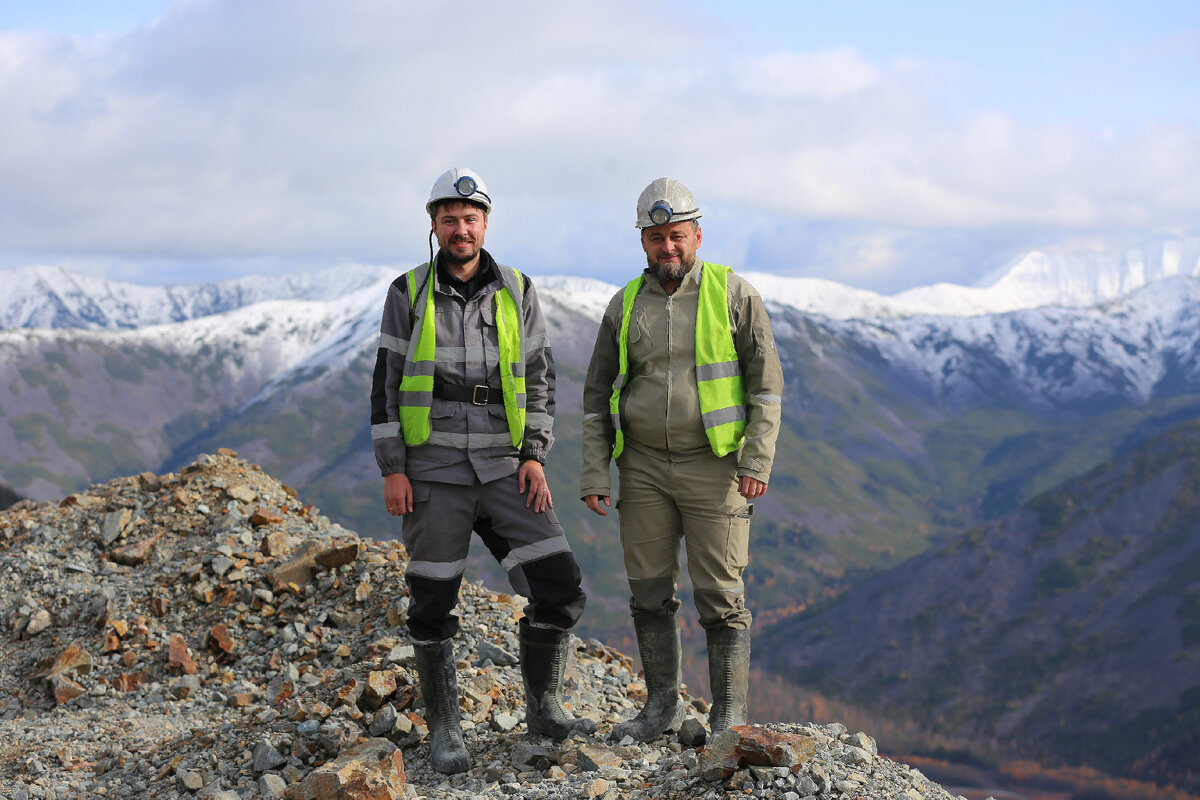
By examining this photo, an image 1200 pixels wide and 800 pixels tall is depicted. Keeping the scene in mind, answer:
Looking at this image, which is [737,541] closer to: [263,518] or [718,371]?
[718,371]

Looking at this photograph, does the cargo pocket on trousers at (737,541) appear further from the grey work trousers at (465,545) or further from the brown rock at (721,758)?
the brown rock at (721,758)

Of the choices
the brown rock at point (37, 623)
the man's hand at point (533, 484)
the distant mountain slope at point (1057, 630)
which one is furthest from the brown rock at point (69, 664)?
the distant mountain slope at point (1057, 630)

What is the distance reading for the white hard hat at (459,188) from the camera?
21.9ft

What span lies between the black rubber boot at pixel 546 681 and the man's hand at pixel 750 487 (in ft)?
5.60

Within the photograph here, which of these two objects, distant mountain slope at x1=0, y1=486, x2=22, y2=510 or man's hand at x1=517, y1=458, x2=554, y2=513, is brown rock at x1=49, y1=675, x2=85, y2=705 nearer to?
man's hand at x1=517, y1=458, x2=554, y2=513

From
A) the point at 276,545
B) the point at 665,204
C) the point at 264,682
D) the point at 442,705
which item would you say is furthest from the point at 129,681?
the point at 665,204

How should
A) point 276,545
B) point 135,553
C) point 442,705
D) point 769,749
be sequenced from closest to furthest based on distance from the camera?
point 769,749 < point 442,705 < point 276,545 < point 135,553

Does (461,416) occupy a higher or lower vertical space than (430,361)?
lower

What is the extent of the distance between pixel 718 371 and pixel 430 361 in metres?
1.97

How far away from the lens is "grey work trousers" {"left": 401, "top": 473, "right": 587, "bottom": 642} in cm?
680

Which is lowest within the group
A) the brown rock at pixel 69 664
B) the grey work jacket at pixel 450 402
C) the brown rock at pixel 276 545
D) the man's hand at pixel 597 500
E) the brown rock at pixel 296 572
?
the brown rock at pixel 69 664

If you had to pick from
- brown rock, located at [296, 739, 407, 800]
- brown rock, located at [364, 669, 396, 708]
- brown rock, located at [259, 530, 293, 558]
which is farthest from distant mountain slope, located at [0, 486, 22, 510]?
brown rock, located at [296, 739, 407, 800]

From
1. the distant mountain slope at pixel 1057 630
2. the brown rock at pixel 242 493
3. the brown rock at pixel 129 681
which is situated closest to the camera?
the brown rock at pixel 129 681

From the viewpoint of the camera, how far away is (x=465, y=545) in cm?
698
